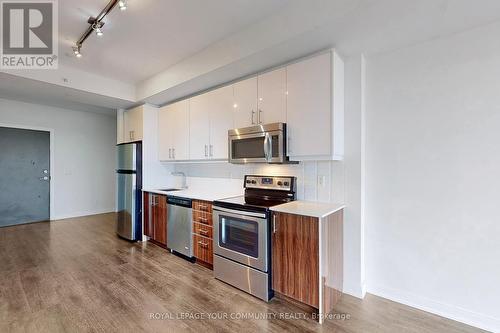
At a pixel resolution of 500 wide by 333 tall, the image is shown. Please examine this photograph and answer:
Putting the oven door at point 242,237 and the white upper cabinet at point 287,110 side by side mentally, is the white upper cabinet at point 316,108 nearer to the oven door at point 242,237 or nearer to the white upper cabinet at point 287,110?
the white upper cabinet at point 287,110

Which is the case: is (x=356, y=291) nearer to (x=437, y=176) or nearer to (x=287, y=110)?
(x=437, y=176)

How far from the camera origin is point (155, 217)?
3.82m

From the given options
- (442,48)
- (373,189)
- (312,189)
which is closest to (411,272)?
(373,189)

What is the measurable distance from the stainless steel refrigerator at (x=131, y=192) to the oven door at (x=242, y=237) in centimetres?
201

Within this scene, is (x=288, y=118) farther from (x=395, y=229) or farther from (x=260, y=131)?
(x=395, y=229)


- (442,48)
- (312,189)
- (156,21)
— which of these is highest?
(156,21)

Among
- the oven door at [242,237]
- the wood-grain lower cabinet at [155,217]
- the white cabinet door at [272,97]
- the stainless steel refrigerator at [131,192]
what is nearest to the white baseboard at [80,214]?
the stainless steel refrigerator at [131,192]

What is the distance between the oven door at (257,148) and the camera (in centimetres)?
246

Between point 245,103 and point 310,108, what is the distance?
85cm

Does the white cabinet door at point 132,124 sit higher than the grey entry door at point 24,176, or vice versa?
the white cabinet door at point 132,124

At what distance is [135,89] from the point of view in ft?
13.4

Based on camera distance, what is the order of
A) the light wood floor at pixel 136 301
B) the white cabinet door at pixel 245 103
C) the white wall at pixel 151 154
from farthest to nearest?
the white wall at pixel 151 154
the white cabinet door at pixel 245 103
the light wood floor at pixel 136 301

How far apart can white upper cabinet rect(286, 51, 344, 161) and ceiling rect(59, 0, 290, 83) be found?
2.03 feet

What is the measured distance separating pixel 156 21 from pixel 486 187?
3.29m
